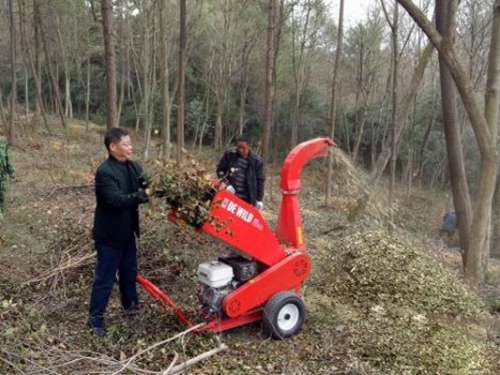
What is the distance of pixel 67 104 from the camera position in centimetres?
2269

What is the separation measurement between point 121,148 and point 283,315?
213cm

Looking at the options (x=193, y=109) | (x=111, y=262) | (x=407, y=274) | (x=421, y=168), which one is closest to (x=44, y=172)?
(x=111, y=262)

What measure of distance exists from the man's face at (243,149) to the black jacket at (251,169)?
63 mm

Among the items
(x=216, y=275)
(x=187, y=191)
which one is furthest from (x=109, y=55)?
(x=216, y=275)

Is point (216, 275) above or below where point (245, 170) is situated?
below

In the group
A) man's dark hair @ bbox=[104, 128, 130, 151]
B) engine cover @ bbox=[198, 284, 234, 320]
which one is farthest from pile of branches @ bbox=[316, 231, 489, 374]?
man's dark hair @ bbox=[104, 128, 130, 151]

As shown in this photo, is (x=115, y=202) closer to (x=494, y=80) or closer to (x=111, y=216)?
(x=111, y=216)

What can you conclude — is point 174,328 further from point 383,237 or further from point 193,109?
point 193,109

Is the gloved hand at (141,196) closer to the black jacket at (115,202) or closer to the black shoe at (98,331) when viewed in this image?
the black jacket at (115,202)

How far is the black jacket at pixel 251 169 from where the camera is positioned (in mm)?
6160

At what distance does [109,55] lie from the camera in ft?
20.2

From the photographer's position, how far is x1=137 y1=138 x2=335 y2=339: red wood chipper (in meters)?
3.89

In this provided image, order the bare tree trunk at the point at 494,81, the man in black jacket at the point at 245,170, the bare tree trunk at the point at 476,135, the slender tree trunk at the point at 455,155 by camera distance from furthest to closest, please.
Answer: the slender tree trunk at the point at 455,155
the bare tree trunk at the point at 494,81
the man in black jacket at the point at 245,170
the bare tree trunk at the point at 476,135

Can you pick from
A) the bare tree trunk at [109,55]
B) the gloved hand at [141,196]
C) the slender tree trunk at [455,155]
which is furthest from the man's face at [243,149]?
the slender tree trunk at [455,155]
